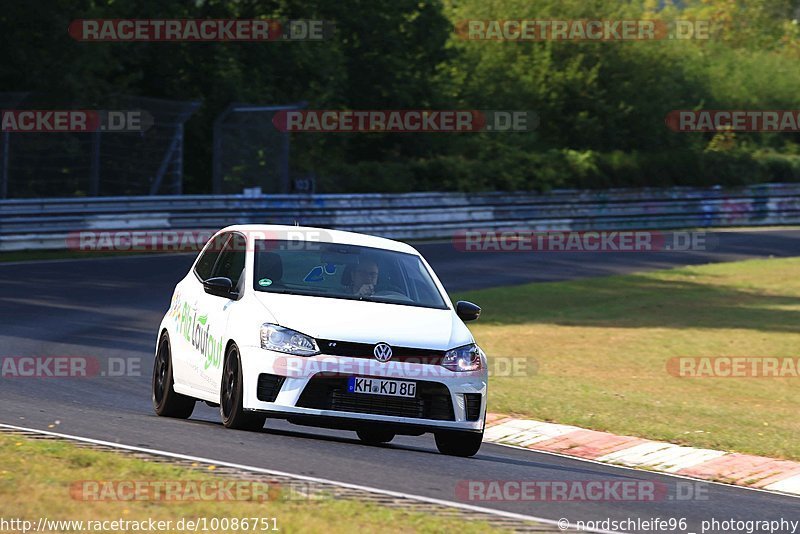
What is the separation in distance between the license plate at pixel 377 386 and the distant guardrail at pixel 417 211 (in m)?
17.1

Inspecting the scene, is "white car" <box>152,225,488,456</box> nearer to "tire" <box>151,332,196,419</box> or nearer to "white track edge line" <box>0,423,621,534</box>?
"tire" <box>151,332,196,419</box>

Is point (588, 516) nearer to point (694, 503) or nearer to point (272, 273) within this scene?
point (694, 503)

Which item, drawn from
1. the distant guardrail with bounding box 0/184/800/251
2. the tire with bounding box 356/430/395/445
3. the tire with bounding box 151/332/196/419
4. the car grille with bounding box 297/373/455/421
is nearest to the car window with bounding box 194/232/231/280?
the tire with bounding box 151/332/196/419

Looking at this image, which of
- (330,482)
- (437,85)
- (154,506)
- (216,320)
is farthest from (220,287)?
(437,85)

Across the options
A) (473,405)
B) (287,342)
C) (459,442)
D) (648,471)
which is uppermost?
(287,342)

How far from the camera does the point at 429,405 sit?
9820 mm

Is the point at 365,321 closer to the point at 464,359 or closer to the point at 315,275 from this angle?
the point at 464,359

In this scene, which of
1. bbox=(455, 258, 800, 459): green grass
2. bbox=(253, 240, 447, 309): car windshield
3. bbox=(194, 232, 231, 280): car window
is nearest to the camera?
bbox=(253, 240, 447, 309): car windshield

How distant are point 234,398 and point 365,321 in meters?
1.05

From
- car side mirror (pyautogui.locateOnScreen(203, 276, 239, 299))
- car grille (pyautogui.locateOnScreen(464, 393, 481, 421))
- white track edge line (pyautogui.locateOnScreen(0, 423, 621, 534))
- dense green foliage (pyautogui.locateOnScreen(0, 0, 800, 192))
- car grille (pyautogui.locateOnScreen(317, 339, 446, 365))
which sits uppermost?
dense green foliage (pyautogui.locateOnScreen(0, 0, 800, 192))

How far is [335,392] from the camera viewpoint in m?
9.61

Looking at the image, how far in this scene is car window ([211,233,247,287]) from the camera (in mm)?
10867

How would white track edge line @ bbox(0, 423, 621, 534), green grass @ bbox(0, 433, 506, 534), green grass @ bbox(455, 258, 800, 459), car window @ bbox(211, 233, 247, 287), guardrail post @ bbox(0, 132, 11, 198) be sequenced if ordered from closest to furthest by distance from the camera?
green grass @ bbox(0, 433, 506, 534) → white track edge line @ bbox(0, 423, 621, 534) → car window @ bbox(211, 233, 247, 287) → green grass @ bbox(455, 258, 800, 459) → guardrail post @ bbox(0, 132, 11, 198)

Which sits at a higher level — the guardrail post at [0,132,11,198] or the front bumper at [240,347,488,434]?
the guardrail post at [0,132,11,198]
